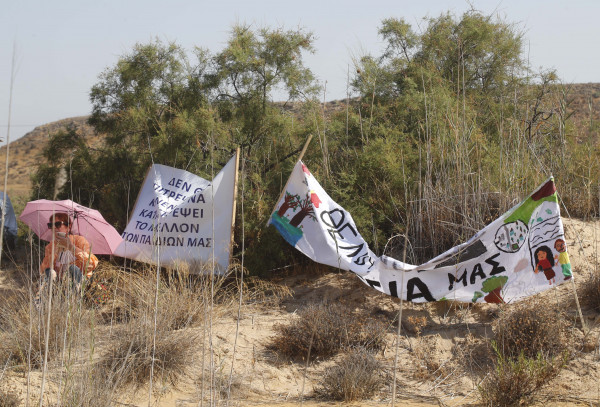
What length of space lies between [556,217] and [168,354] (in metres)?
3.80

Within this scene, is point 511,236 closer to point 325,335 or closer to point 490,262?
point 490,262

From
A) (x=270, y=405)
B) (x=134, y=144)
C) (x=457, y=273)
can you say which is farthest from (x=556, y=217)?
(x=134, y=144)

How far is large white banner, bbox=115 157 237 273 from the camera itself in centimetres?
798

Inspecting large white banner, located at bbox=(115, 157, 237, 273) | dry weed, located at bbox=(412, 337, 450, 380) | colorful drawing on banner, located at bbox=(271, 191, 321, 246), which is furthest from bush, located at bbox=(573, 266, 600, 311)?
large white banner, located at bbox=(115, 157, 237, 273)

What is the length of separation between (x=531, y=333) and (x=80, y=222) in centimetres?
470

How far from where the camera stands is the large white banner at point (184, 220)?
7984 mm

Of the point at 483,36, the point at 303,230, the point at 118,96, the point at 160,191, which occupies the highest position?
the point at 483,36

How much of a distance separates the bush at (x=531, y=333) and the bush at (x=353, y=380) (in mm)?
1172

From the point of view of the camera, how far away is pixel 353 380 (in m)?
5.83

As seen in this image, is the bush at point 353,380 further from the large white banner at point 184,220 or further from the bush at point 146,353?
the large white banner at point 184,220

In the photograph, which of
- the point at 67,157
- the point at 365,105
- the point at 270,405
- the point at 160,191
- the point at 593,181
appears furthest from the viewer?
the point at 67,157

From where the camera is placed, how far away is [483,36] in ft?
35.7

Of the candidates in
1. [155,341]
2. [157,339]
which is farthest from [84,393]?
[157,339]

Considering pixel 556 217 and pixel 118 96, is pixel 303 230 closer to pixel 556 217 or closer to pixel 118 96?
pixel 556 217
